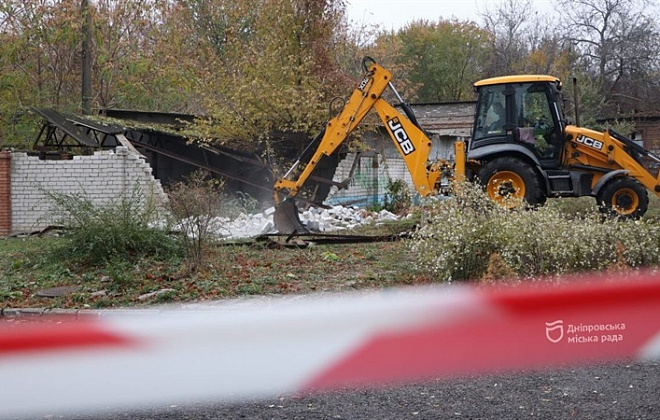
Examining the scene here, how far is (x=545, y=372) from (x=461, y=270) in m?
3.01

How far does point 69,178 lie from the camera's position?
62.4 feet

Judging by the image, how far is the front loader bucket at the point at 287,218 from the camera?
15945mm

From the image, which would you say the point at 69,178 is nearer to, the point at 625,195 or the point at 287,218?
the point at 287,218

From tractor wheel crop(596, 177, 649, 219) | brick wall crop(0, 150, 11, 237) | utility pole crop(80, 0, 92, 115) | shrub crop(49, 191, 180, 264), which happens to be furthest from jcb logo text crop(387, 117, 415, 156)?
utility pole crop(80, 0, 92, 115)

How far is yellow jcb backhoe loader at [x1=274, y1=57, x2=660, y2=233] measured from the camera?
1473cm

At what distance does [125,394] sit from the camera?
16.6ft

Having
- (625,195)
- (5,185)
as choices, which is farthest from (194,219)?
(5,185)

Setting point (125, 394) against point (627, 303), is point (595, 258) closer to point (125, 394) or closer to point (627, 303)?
point (627, 303)

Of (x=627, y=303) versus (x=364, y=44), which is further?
(x=364, y=44)

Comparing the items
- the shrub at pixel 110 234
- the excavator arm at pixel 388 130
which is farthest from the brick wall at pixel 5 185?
the shrub at pixel 110 234

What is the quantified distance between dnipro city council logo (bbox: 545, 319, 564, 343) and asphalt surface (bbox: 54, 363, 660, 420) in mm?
432

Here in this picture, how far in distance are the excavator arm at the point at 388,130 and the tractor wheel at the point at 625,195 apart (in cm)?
324

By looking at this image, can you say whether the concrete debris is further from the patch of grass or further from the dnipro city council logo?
the dnipro city council logo

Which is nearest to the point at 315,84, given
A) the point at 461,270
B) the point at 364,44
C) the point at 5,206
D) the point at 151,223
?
the point at 5,206
